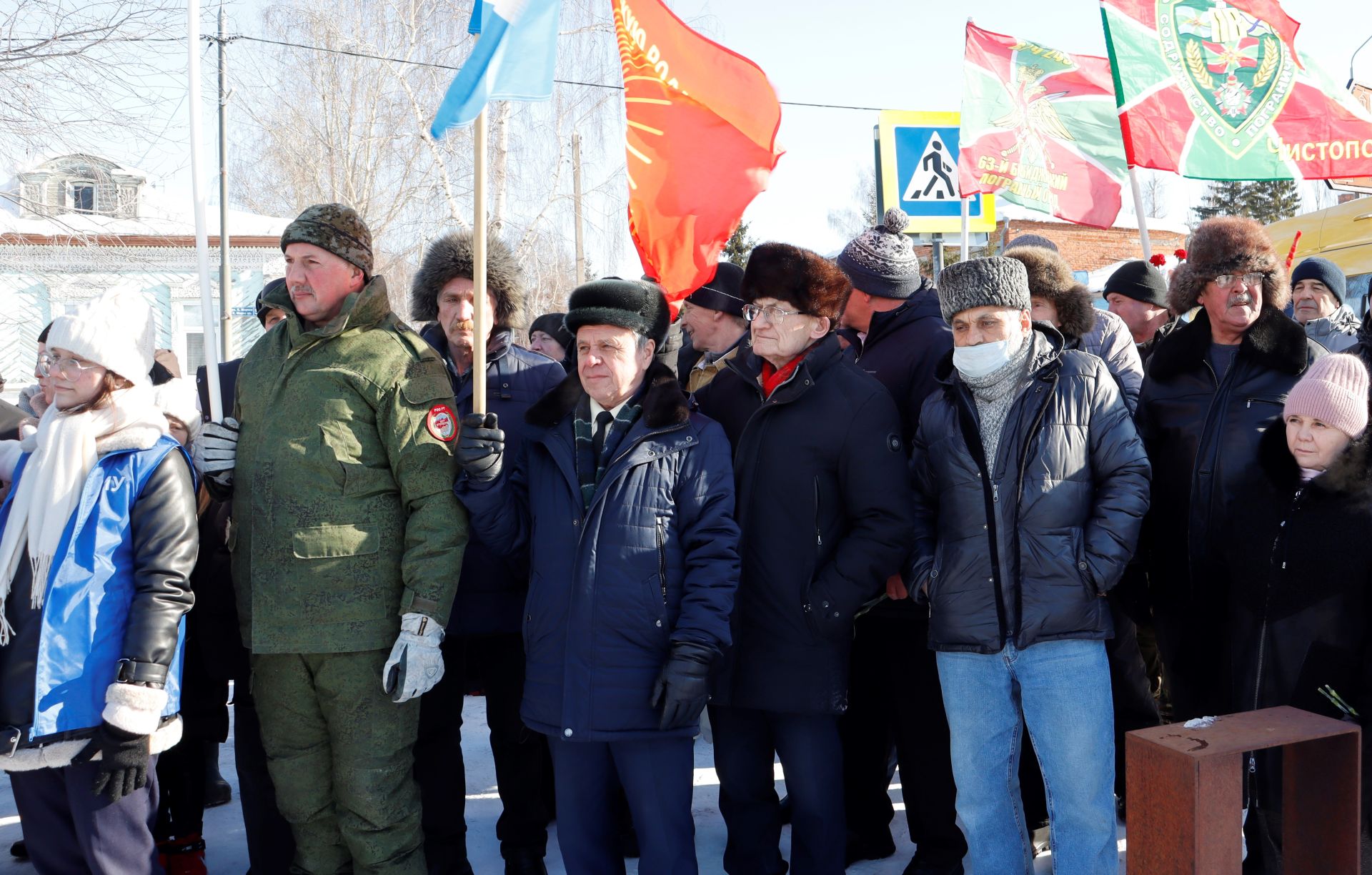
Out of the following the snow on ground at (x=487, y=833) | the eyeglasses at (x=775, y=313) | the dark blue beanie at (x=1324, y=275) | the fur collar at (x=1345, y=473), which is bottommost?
the snow on ground at (x=487, y=833)

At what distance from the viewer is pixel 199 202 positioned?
373 centimetres

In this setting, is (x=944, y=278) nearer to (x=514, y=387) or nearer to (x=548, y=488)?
(x=548, y=488)

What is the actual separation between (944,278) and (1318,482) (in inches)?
45.9

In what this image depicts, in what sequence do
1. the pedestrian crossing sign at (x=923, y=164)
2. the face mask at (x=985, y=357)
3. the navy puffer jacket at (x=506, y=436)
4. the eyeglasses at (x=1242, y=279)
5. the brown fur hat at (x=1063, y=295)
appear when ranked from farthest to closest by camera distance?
the pedestrian crossing sign at (x=923, y=164)
the brown fur hat at (x=1063, y=295)
the navy puffer jacket at (x=506, y=436)
the eyeglasses at (x=1242, y=279)
the face mask at (x=985, y=357)

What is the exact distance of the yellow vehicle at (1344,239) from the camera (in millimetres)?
8992

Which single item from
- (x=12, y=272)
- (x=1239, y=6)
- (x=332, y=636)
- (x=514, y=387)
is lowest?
(x=332, y=636)

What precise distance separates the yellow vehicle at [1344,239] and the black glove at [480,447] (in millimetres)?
8065

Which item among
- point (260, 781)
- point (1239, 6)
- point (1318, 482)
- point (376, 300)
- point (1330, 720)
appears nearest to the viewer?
point (1330, 720)

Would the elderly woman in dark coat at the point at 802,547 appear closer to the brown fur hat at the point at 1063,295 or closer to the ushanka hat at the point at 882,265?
the ushanka hat at the point at 882,265

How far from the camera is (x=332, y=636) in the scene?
3111 mm

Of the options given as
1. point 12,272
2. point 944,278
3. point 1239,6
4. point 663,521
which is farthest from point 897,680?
point 12,272

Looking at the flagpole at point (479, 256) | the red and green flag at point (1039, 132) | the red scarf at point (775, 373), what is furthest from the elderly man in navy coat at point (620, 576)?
the red and green flag at point (1039, 132)

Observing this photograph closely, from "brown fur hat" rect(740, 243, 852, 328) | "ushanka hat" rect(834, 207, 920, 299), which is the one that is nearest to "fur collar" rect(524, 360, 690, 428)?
"brown fur hat" rect(740, 243, 852, 328)

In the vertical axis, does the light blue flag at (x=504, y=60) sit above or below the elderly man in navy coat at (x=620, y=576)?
above
